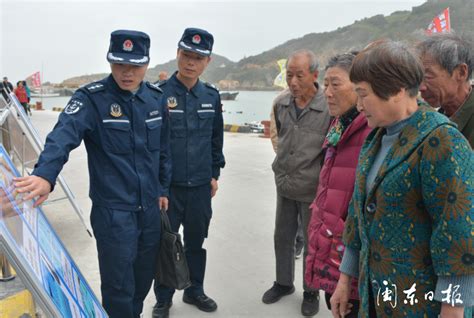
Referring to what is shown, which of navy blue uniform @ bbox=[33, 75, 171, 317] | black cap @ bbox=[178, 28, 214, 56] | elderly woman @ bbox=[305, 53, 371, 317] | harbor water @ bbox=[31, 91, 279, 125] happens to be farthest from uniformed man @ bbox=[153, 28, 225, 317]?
harbor water @ bbox=[31, 91, 279, 125]

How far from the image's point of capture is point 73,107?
1.96 meters

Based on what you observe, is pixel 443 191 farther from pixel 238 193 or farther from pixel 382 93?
pixel 238 193

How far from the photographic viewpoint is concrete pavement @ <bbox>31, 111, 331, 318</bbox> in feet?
9.26

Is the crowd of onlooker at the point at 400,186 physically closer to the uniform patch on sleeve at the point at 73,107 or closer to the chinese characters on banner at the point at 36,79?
the uniform patch on sleeve at the point at 73,107

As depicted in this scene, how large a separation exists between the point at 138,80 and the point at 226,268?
191 cm

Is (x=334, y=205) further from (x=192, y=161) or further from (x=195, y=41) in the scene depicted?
(x=195, y=41)

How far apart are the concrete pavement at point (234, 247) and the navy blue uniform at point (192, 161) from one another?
289mm

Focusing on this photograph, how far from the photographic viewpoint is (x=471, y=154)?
112cm

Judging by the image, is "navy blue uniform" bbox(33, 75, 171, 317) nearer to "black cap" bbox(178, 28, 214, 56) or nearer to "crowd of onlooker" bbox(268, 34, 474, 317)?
"black cap" bbox(178, 28, 214, 56)

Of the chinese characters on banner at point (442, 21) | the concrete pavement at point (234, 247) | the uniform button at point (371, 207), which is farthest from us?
the chinese characters on banner at point (442, 21)

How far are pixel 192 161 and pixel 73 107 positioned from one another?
884 millimetres

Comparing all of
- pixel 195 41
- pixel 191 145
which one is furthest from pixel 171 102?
pixel 195 41

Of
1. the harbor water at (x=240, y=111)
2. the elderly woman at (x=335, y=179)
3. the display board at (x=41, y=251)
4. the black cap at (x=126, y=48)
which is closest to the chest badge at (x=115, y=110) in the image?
the black cap at (x=126, y=48)

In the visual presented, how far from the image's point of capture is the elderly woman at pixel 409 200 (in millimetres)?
1096
